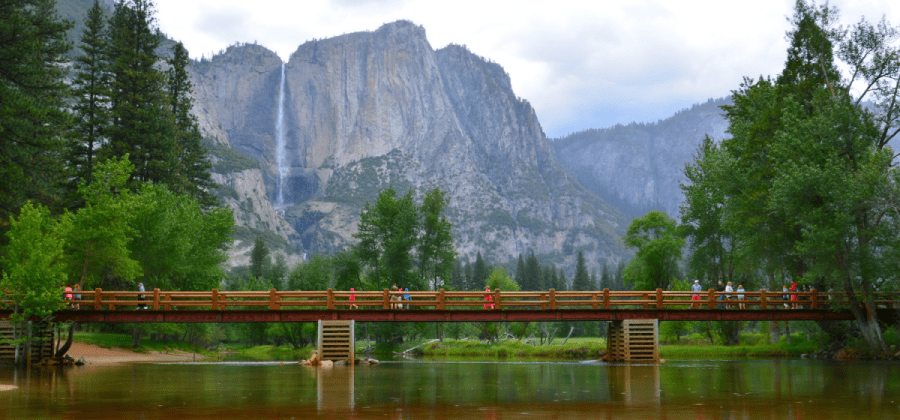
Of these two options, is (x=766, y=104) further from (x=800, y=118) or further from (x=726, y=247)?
(x=726, y=247)

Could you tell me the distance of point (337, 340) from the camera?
32.9 m

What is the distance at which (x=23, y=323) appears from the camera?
30.4m

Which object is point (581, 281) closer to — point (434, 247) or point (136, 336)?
point (434, 247)

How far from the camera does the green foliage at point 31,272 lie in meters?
28.1

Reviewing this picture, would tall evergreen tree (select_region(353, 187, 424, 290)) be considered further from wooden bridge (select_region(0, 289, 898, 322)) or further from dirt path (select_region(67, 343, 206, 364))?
wooden bridge (select_region(0, 289, 898, 322))

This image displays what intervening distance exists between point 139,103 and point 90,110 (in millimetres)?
3870

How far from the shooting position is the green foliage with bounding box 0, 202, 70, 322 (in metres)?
28.1

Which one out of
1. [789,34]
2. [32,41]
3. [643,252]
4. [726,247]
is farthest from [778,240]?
[32,41]

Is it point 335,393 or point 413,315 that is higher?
point 413,315

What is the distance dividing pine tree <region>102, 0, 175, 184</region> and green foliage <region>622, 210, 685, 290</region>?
43877 millimetres

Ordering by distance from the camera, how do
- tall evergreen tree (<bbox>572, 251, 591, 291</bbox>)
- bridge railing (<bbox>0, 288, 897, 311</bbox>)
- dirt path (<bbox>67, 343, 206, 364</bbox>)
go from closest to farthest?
→ bridge railing (<bbox>0, 288, 897, 311</bbox>) → dirt path (<bbox>67, 343, 206, 364</bbox>) → tall evergreen tree (<bbox>572, 251, 591, 291</bbox>)

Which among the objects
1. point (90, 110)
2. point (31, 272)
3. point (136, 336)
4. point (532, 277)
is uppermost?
point (90, 110)

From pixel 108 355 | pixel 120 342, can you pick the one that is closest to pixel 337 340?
pixel 108 355

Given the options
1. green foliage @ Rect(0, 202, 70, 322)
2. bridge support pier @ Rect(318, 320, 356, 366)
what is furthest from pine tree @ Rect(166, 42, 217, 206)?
bridge support pier @ Rect(318, 320, 356, 366)
